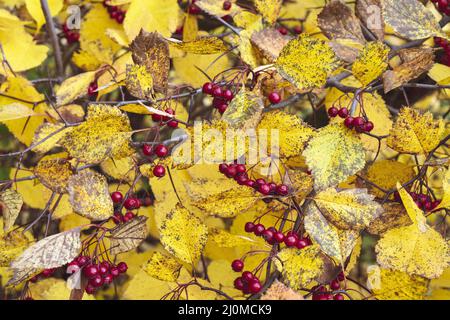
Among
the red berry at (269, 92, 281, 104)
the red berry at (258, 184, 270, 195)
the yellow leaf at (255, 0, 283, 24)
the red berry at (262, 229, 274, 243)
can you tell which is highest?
the yellow leaf at (255, 0, 283, 24)

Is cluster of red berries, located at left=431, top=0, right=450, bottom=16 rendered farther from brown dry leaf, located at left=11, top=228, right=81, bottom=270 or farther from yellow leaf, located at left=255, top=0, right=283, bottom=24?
brown dry leaf, located at left=11, top=228, right=81, bottom=270

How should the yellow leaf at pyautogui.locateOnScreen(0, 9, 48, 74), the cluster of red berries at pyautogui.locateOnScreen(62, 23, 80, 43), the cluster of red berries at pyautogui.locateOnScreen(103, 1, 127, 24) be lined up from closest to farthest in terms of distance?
the yellow leaf at pyautogui.locateOnScreen(0, 9, 48, 74) < the cluster of red berries at pyautogui.locateOnScreen(103, 1, 127, 24) < the cluster of red berries at pyautogui.locateOnScreen(62, 23, 80, 43)

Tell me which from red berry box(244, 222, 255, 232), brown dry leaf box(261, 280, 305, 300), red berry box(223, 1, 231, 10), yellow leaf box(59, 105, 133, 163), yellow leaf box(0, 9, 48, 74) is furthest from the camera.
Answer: yellow leaf box(0, 9, 48, 74)

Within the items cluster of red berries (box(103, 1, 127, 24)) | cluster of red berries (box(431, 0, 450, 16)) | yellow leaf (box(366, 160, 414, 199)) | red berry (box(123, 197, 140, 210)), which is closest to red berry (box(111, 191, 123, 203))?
red berry (box(123, 197, 140, 210))

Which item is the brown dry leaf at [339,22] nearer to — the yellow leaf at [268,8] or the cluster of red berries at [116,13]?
the yellow leaf at [268,8]

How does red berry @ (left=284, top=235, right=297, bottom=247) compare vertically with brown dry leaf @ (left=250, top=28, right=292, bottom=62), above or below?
below

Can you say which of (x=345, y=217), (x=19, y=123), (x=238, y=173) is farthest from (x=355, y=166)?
(x=19, y=123)

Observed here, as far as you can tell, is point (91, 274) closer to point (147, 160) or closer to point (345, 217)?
point (147, 160)

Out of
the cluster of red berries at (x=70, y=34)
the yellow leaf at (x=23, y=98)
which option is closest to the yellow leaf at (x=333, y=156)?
the yellow leaf at (x=23, y=98)
